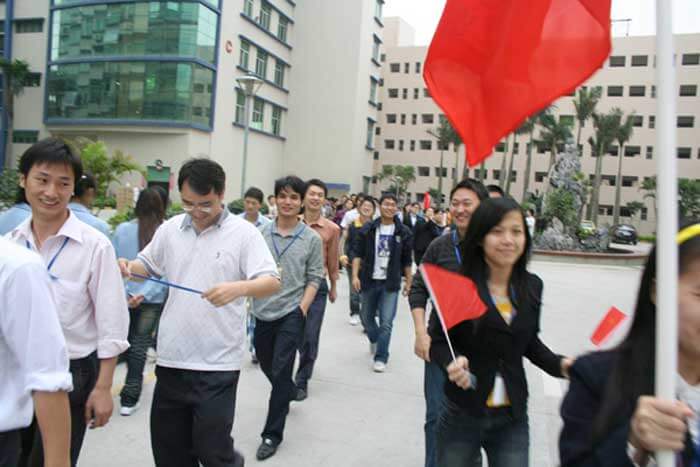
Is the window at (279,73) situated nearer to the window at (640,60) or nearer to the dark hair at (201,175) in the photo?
the window at (640,60)

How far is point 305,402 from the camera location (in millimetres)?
4742

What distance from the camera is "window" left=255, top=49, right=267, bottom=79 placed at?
37.0m

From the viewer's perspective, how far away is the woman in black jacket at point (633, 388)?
1.21 metres

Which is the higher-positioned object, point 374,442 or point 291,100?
point 291,100

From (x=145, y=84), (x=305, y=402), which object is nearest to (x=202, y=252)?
(x=305, y=402)

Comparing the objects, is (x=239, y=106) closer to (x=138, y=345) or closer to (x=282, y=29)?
(x=282, y=29)

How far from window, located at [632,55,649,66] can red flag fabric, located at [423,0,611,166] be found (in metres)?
55.2

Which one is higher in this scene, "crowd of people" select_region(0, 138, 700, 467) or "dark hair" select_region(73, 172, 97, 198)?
"dark hair" select_region(73, 172, 97, 198)

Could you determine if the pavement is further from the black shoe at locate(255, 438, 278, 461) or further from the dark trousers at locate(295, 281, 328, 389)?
the dark trousers at locate(295, 281, 328, 389)

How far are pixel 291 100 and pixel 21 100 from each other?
1680 cm

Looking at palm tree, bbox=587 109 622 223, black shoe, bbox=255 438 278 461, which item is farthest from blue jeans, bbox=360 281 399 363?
palm tree, bbox=587 109 622 223

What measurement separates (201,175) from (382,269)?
3394mm

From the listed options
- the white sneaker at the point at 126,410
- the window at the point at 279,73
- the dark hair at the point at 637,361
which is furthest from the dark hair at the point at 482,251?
the window at the point at 279,73

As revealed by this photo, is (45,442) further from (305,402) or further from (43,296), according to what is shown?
(305,402)
